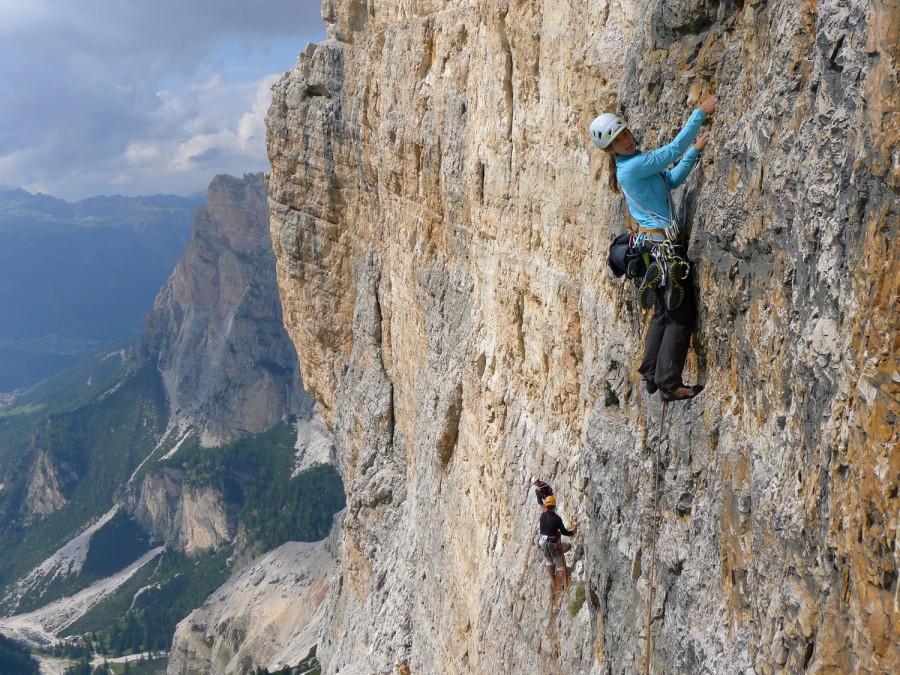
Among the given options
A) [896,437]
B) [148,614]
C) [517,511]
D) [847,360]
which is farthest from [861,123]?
[148,614]

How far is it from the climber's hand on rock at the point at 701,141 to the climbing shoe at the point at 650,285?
114 centimetres

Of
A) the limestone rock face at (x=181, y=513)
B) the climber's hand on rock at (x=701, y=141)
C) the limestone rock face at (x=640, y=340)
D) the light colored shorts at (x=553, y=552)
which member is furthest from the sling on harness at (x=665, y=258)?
the limestone rock face at (x=181, y=513)

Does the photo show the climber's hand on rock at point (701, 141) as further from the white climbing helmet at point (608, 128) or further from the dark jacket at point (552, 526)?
the dark jacket at point (552, 526)

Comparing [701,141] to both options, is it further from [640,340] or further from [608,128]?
[640,340]

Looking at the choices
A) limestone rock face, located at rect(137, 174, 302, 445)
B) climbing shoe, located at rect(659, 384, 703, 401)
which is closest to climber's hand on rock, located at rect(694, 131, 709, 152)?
climbing shoe, located at rect(659, 384, 703, 401)

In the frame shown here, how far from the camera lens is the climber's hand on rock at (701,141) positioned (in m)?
6.55

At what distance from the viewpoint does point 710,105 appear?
6449 millimetres

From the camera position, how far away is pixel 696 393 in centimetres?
670

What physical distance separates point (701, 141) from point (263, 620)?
248ft

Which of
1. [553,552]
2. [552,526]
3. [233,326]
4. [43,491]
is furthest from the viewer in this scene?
[43,491]

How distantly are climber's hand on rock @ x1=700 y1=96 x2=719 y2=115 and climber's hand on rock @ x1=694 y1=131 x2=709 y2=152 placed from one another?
0.64ft

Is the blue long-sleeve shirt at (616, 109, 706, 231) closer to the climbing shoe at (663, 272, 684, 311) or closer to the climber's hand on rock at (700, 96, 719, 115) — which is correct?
the climber's hand on rock at (700, 96, 719, 115)

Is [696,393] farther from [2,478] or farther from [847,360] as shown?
[2,478]

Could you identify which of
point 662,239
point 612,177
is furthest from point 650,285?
point 612,177
